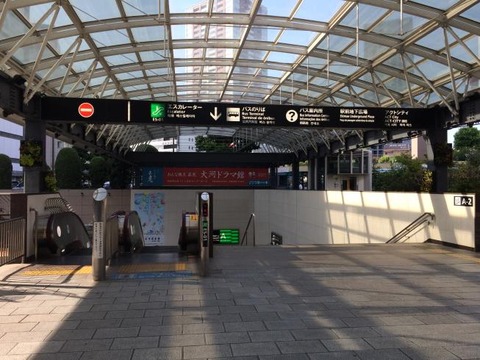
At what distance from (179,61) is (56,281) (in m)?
10.3

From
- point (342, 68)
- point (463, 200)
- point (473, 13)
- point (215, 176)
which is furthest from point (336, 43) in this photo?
point (215, 176)

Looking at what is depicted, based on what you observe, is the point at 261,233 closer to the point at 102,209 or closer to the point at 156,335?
the point at 102,209

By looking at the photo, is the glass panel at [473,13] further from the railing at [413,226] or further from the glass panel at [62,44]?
the glass panel at [62,44]

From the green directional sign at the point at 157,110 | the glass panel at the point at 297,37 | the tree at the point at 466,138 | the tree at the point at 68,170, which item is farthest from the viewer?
the tree at the point at 466,138

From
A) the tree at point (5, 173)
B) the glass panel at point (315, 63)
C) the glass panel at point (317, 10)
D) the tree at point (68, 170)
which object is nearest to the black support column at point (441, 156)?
the glass panel at point (315, 63)

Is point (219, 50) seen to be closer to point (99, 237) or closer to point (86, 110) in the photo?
point (86, 110)

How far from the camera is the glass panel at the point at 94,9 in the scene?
1089 centimetres

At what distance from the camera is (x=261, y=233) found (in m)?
30.1

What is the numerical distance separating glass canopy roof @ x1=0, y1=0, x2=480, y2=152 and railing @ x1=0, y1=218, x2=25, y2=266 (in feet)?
12.7

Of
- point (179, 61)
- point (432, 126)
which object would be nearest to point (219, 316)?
point (432, 126)

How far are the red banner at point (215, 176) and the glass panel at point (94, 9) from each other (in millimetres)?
23003

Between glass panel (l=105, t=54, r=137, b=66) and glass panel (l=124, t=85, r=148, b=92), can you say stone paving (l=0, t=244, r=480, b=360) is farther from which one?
glass panel (l=124, t=85, r=148, b=92)

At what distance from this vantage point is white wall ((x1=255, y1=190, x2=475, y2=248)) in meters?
11.5

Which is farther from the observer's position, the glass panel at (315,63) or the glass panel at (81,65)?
the glass panel at (315,63)
